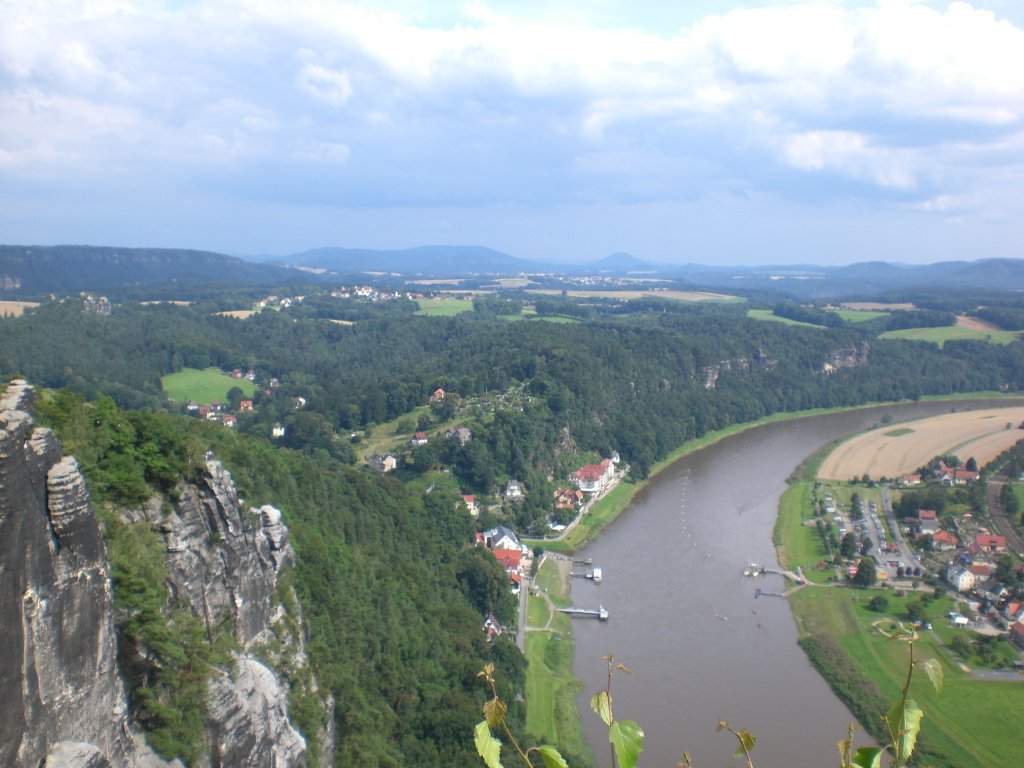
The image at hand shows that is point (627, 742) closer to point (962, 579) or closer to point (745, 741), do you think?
point (745, 741)

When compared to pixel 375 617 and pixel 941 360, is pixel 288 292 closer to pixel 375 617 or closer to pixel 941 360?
pixel 941 360

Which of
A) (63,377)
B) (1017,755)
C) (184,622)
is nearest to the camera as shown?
(184,622)

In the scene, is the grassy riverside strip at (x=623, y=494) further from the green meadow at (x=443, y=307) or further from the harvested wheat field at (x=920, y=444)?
the green meadow at (x=443, y=307)

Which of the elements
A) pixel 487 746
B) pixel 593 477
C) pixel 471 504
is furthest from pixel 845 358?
pixel 487 746

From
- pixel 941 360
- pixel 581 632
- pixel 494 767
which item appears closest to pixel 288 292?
pixel 941 360

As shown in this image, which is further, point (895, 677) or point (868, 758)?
point (895, 677)

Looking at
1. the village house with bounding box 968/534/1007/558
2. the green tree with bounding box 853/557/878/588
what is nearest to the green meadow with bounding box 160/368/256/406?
the green tree with bounding box 853/557/878/588

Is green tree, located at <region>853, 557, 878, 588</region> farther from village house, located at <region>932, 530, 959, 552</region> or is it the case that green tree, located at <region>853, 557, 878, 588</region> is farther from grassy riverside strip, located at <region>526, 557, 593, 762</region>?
grassy riverside strip, located at <region>526, 557, 593, 762</region>
